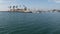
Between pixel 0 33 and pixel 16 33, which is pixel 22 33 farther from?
pixel 0 33

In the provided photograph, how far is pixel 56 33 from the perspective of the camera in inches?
1187

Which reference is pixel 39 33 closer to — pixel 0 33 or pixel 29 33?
pixel 29 33

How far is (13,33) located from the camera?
2869 cm

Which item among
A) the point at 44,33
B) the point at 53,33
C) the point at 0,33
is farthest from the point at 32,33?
the point at 0,33

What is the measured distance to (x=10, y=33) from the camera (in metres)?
28.8

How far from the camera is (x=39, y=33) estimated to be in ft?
97.8

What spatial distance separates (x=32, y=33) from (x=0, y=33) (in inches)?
300

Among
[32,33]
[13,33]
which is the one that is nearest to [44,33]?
[32,33]

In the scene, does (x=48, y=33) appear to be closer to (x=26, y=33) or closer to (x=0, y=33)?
(x=26, y=33)

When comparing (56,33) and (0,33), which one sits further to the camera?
(56,33)

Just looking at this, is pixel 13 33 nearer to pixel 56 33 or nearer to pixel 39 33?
pixel 39 33

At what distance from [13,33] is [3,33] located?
233 cm

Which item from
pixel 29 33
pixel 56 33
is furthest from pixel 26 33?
pixel 56 33

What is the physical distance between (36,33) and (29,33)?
177 cm
